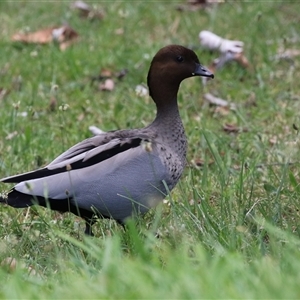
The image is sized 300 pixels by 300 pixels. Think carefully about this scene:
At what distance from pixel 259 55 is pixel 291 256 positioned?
4.36 meters

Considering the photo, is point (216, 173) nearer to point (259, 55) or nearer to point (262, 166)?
point (262, 166)

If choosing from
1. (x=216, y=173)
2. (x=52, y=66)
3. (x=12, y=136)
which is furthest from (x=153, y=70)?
(x=52, y=66)

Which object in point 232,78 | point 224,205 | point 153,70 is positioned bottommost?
point 232,78

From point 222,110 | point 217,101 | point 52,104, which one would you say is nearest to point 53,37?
point 52,104

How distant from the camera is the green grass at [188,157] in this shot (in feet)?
9.45

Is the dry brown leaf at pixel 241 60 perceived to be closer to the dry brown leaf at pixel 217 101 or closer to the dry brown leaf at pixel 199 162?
the dry brown leaf at pixel 217 101

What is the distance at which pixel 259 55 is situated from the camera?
7184 mm

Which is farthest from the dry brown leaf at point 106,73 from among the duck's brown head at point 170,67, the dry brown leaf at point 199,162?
the duck's brown head at point 170,67

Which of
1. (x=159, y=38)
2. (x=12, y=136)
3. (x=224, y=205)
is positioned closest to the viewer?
(x=224, y=205)

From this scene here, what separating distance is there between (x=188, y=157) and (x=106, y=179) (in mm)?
1501

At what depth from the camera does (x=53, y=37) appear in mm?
7598

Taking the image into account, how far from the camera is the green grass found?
288 centimetres

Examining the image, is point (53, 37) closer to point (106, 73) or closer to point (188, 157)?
point (106, 73)

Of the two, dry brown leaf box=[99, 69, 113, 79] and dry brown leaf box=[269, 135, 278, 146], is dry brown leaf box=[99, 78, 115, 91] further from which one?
dry brown leaf box=[269, 135, 278, 146]
